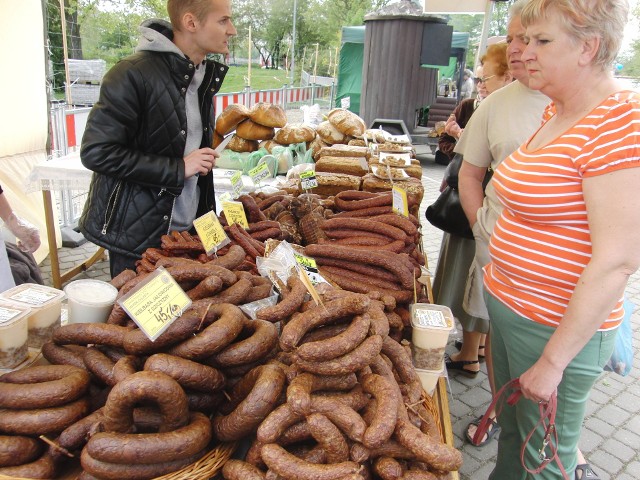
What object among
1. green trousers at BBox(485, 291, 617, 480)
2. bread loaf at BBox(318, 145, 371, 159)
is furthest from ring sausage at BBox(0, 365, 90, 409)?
bread loaf at BBox(318, 145, 371, 159)

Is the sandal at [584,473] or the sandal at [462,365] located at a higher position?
the sandal at [584,473]

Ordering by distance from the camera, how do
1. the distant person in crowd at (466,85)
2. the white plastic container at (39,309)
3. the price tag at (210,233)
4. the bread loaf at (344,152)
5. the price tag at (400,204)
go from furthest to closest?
the distant person in crowd at (466,85) → the bread loaf at (344,152) → the price tag at (400,204) → the price tag at (210,233) → the white plastic container at (39,309)

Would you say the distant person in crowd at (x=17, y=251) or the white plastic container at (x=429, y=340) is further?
the distant person in crowd at (x=17, y=251)

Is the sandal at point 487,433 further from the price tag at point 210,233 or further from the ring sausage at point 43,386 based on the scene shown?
the ring sausage at point 43,386

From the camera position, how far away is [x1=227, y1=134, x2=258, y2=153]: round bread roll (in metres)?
5.73

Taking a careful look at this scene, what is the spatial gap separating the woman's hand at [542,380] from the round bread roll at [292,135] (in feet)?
14.6

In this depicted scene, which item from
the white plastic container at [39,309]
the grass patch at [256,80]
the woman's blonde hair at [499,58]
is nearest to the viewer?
the white plastic container at [39,309]

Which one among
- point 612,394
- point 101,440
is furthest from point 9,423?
point 612,394

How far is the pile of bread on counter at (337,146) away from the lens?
4234 mm

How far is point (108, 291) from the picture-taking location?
2.03 m

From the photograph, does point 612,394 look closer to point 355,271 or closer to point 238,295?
point 355,271

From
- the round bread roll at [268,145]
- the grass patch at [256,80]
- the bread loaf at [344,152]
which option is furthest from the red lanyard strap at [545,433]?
the grass patch at [256,80]

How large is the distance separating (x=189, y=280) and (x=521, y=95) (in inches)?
84.5

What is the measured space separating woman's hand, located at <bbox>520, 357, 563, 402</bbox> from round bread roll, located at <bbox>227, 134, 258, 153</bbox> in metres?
4.55
